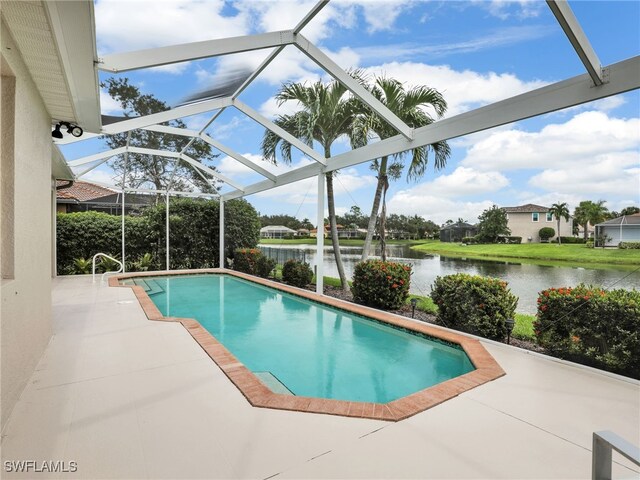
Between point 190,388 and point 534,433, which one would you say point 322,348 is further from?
point 534,433

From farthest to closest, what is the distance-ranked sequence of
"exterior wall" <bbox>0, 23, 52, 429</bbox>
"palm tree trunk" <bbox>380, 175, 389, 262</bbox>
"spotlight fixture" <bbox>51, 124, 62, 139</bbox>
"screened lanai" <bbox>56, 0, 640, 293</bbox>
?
"palm tree trunk" <bbox>380, 175, 389, 262</bbox> → "spotlight fixture" <bbox>51, 124, 62, 139</bbox> → "screened lanai" <bbox>56, 0, 640, 293</bbox> → "exterior wall" <bbox>0, 23, 52, 429</bbox>

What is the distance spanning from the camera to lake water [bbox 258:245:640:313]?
448cm

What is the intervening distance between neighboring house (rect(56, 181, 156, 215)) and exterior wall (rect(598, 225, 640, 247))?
14.6 metres

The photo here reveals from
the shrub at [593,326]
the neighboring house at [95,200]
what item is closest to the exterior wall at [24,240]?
the shrub at [593,326]

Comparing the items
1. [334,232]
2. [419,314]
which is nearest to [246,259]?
[334,232]

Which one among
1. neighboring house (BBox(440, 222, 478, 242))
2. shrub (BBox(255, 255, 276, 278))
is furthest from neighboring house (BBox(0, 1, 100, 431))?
shrub (BBox(255, 255, 276, 278))

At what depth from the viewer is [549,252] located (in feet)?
18.0

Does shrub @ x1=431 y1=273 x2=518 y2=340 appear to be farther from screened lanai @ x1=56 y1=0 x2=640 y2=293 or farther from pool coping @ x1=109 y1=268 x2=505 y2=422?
screened lanai @ x1=56 y1=0 x2=640 y2=293

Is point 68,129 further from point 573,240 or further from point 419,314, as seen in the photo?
point 573,240

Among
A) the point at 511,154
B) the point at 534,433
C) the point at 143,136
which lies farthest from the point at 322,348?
the point at 143,136

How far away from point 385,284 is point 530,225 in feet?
10.1

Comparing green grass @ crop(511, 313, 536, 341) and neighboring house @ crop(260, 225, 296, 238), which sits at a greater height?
neighboring house @ crop(260, 225, 296, 238)

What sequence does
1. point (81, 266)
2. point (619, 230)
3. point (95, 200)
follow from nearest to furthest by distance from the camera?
point (619, 230) → point (81, 266) → point (95, 200)

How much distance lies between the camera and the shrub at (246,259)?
13.6 metres
